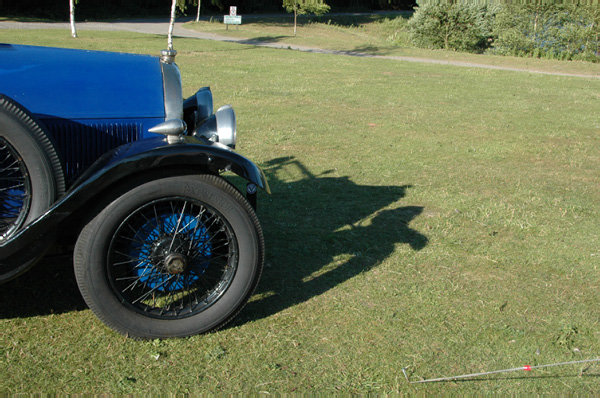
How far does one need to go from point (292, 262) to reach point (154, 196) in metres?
1.56

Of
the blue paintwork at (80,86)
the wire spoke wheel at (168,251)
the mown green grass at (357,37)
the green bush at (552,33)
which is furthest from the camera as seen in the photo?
the green bush at (552,33)

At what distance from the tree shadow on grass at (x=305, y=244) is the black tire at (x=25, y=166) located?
0.42 meters

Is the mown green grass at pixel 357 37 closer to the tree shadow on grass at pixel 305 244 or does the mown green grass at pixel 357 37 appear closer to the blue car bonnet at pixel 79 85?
the tree shadow on grass at pixel 305 244

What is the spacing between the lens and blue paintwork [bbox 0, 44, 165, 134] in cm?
337

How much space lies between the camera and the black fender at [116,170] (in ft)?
9.37

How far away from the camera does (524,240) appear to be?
486 centimetres

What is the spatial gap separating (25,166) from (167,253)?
84 cm

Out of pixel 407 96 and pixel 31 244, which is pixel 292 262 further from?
pixel 407 96

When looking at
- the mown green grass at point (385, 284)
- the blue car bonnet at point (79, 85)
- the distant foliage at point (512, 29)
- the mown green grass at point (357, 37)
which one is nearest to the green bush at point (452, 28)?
the distant foliage at point (512, 29)

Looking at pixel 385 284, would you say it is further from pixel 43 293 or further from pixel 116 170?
pixel 43 293

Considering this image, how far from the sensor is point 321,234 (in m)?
4.84

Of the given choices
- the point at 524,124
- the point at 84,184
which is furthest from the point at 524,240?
the point at 524,124

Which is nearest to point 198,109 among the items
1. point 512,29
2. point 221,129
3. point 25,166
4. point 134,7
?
point 221,129

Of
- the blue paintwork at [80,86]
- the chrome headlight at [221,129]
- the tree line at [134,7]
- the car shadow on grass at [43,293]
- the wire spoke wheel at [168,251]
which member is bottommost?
the car shadow on grass at [43,293]
